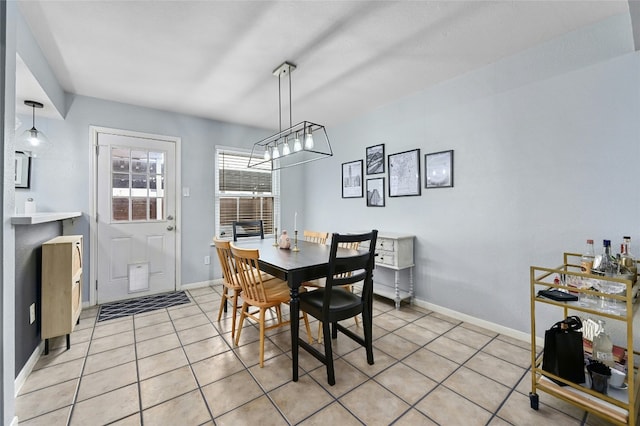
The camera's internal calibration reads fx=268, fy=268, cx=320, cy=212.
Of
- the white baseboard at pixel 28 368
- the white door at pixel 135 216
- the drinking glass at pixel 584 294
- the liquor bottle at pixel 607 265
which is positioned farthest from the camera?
the white door at pixel 135 216

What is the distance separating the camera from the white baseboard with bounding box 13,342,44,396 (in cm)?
175

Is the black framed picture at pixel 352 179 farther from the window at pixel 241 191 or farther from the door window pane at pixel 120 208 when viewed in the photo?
the door window pane at pixel 120 208

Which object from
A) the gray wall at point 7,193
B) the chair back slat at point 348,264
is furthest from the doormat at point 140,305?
the chair back slat at point 348,264

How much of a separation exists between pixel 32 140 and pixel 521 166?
15.4 ft

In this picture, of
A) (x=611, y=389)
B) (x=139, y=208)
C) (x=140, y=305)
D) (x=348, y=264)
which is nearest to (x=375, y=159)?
(x=348, y=264)

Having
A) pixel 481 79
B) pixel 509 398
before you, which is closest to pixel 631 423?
pixel 509 398

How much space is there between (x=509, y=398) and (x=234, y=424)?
5.48ft

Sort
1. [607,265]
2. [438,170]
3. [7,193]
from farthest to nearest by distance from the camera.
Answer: [438,170] → [607,265] → [7,193]

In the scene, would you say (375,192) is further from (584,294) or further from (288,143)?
(584,294)

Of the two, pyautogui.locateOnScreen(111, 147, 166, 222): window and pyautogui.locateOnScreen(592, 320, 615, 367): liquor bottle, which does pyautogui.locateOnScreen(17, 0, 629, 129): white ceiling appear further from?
pyautogui.locateOnScreen(592, 320, 615, 367): liquor bottle

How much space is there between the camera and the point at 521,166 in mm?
2389

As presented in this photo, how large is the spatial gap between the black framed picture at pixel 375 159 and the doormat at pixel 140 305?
299 cm

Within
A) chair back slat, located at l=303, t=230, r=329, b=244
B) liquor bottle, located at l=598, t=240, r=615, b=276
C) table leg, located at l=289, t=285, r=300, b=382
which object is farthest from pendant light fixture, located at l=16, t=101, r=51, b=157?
liquor bottle, located at l=598, t=240, r=615, b=276

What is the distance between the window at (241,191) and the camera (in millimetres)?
4230
